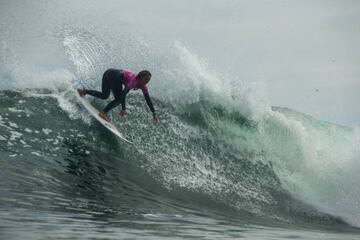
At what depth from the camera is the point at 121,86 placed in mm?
12578

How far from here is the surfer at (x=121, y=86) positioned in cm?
1216

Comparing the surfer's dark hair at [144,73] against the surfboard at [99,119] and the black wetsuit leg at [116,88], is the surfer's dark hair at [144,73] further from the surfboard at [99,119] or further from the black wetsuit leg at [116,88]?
the surfboard at [99,119]

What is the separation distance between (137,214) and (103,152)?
440 centimetres

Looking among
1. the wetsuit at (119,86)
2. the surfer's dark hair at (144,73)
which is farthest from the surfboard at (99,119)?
the surfer's dark hair at (144,73)

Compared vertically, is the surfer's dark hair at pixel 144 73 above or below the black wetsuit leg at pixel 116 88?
above

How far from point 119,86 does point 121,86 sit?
0.05 metres

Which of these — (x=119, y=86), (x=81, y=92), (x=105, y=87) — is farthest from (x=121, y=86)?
(x=81, y=92)

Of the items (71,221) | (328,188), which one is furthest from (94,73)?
(71,221)

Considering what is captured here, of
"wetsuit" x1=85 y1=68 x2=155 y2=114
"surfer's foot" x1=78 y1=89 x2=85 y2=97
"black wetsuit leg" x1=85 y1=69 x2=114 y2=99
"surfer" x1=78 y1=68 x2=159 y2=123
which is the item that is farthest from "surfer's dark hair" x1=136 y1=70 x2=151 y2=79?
"surfer's foot" x1=78 y1=89 x2=85 y2=97

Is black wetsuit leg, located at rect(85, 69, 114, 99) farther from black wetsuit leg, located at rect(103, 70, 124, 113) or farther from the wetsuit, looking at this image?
black wetsuit leg, located at rect(103, 70, 124, 113)

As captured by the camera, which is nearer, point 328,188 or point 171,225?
point 171,225

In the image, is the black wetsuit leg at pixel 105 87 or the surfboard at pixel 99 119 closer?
the surfboard at pixel 99 119

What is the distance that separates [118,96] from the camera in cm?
1259

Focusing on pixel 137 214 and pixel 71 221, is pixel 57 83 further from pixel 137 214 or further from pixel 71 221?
pixel 71 221
